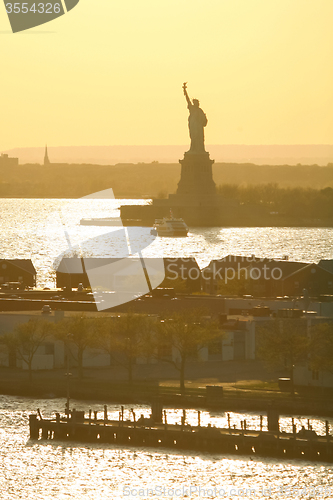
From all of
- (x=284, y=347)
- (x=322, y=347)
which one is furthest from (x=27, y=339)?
(x=322, y=347)

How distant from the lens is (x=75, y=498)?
2206cm

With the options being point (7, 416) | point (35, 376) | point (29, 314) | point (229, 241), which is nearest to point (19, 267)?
point (29, 314)

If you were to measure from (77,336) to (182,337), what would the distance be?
3410mm

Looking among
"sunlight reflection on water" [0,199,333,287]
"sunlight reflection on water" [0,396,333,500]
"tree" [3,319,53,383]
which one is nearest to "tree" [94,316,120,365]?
"tree" [3,319,53,383]

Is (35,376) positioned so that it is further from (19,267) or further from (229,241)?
(229,241)

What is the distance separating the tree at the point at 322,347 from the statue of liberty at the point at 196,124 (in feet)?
353

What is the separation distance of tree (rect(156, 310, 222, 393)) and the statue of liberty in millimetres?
106021

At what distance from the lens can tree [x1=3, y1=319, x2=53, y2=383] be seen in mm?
31844

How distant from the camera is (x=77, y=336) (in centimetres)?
3209

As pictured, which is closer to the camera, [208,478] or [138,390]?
[208,478]

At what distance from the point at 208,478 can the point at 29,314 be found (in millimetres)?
13963

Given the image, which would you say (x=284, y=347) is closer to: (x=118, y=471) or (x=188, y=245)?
(x=118, y=471)

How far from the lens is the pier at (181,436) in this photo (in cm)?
2447

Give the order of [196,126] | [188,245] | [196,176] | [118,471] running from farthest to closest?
[196,176] → [196,126] → [188,245] → [118,471]
